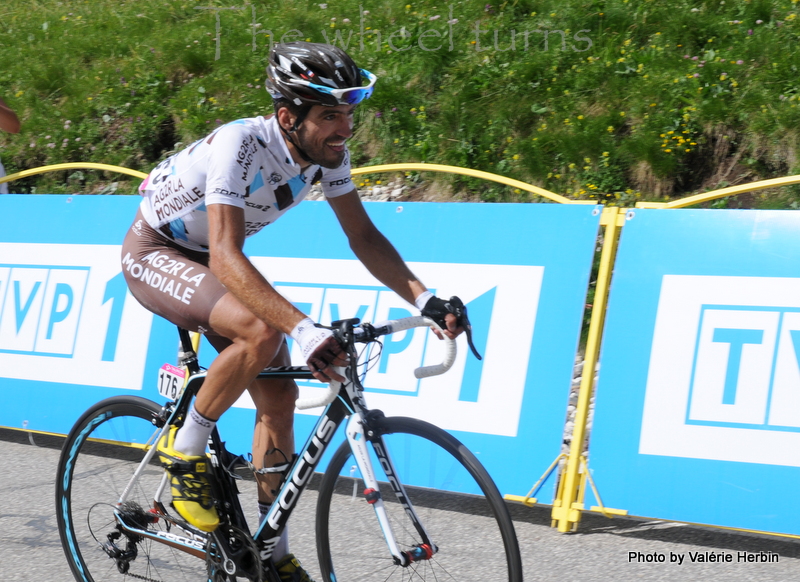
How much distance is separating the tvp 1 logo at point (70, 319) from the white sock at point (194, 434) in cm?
247

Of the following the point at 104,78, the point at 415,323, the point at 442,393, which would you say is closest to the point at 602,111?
the point at 442,393

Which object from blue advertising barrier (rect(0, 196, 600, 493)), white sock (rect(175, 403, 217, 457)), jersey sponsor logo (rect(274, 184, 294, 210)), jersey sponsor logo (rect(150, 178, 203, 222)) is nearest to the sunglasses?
jersey sponsor logo (rect(274, 184, 294, 210))

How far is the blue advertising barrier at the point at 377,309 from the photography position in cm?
421

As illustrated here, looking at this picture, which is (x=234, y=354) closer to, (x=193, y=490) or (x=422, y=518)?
(x=193, y=490)

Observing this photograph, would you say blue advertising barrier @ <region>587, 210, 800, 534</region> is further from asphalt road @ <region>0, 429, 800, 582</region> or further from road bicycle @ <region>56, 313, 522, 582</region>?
road bicycle @ <region>56, 313, 522, 582</region>

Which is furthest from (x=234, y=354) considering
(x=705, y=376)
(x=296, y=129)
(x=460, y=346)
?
(x=705, y=376)

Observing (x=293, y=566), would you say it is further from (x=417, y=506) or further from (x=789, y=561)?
(x=789, y=561)

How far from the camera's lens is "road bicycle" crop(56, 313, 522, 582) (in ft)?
8.45

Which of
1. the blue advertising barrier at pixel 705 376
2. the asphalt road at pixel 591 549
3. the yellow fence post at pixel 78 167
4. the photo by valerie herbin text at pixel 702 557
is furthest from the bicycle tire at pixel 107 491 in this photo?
the yellow fence post at pixel 78 167

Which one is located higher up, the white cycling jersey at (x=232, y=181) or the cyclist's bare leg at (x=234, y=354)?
the white cycling jersey at (x=232, y=181)

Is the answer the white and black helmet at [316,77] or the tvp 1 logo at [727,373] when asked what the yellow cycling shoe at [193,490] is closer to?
the white and black helmet at [316,77]

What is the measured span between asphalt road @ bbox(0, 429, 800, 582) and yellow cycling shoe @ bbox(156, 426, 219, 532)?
0.68m

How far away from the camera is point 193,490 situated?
9.21ft

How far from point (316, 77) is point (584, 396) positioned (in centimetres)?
229
